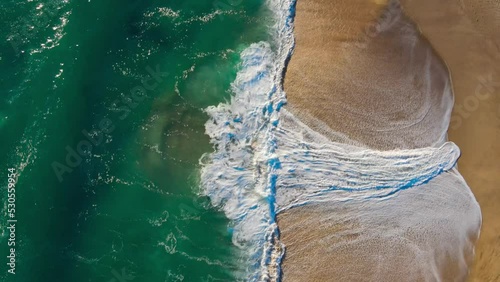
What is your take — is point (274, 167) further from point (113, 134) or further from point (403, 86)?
point (113, 134)

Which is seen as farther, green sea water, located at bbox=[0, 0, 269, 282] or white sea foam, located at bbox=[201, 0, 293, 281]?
white sea foam, located at bbox=[201, 0, 293, 281]

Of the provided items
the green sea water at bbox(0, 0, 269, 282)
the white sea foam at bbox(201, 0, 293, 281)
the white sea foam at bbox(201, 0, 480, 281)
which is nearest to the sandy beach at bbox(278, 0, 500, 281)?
the white sea foam at bbox(201, 0, 480, 281)

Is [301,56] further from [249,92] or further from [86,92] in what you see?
[86,92]

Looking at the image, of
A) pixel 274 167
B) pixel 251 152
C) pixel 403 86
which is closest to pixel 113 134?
pixel 251 152

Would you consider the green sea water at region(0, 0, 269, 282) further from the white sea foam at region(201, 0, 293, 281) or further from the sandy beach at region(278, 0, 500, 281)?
the sandy beach at region(278, 0, 500, 281)

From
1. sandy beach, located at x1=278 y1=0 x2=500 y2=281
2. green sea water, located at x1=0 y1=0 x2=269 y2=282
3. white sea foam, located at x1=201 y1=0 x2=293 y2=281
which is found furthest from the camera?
sandy beach, located at x1=278 y1=0 x2=500 y2=281

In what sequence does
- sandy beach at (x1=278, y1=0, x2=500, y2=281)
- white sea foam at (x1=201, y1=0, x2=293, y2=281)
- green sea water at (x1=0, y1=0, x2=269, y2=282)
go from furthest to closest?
sandy beach at (x1=278, y1=0, x2=500, y2=281) < white sea foam at (x1=201, y1=0, x2=293, y2=281) < green sea water at (x1=0, y1=0, x2=269, y2=282)
